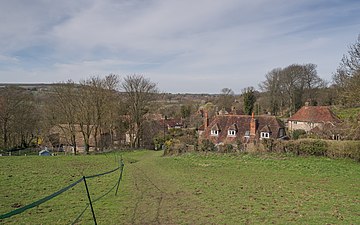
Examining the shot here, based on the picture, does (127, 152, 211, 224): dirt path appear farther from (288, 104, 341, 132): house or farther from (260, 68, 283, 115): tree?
(260, 68, 283, 115): tree

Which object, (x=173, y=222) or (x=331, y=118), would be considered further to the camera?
(x=331, y=118)

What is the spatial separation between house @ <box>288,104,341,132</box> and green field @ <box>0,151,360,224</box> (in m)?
22.9

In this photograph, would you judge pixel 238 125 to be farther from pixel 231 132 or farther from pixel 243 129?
pixel 231 132

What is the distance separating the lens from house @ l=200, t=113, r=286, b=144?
35.0 metres

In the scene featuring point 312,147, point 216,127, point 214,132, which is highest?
point 216,127

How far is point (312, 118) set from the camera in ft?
145

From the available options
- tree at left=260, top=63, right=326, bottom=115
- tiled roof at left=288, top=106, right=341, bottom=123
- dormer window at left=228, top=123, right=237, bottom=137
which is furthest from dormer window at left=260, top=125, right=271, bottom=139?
tree at left=260, top=63, right=326, bottom=115

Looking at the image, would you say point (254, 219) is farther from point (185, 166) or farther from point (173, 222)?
point (185, 166)

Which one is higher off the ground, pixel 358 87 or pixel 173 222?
pixel 358 87

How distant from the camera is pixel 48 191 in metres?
12.6

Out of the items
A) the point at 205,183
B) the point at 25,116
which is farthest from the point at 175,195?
the point at 25,116

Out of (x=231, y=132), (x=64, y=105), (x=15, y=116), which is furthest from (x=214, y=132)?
(x=15, y=116)

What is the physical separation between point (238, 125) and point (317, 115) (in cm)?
1523

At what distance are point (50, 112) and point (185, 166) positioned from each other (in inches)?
860
